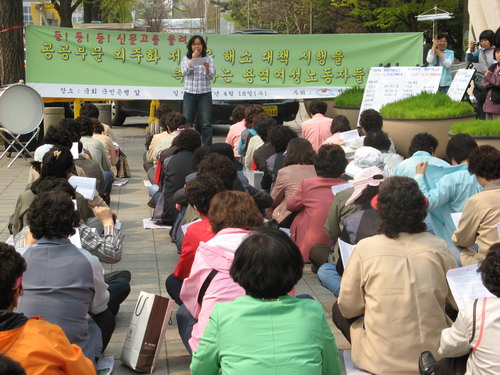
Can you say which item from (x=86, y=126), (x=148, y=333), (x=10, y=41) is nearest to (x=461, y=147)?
(x=148, y=333)

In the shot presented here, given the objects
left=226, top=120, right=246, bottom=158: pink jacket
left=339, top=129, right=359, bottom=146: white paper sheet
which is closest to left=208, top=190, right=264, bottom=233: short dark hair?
left=339, top=129, right=359, bottom=146: white paper sheet

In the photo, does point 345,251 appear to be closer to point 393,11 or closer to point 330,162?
point 330,162

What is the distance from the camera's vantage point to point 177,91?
14.6m

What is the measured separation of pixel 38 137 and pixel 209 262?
10656 mm

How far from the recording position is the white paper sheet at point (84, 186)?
617 cm

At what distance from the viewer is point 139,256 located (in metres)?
7.93

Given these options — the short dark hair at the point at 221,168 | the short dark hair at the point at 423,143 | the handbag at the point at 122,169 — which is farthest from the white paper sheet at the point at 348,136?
the handbag at the point at 122,169

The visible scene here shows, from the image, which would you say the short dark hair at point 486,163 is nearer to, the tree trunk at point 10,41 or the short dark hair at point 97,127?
the short dark hair at point 97,127

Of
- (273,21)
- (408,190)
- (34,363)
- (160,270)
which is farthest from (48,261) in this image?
(273,21)

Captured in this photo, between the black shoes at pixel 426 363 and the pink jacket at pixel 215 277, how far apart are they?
3.33 ft

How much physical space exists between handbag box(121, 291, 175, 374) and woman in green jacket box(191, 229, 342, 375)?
1684 mm

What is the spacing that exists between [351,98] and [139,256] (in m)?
6.28

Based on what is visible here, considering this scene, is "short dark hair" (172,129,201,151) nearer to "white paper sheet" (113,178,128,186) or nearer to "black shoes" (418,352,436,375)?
"white paper sheet" (113,178,128,186)

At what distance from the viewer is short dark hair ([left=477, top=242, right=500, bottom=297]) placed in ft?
11.5
